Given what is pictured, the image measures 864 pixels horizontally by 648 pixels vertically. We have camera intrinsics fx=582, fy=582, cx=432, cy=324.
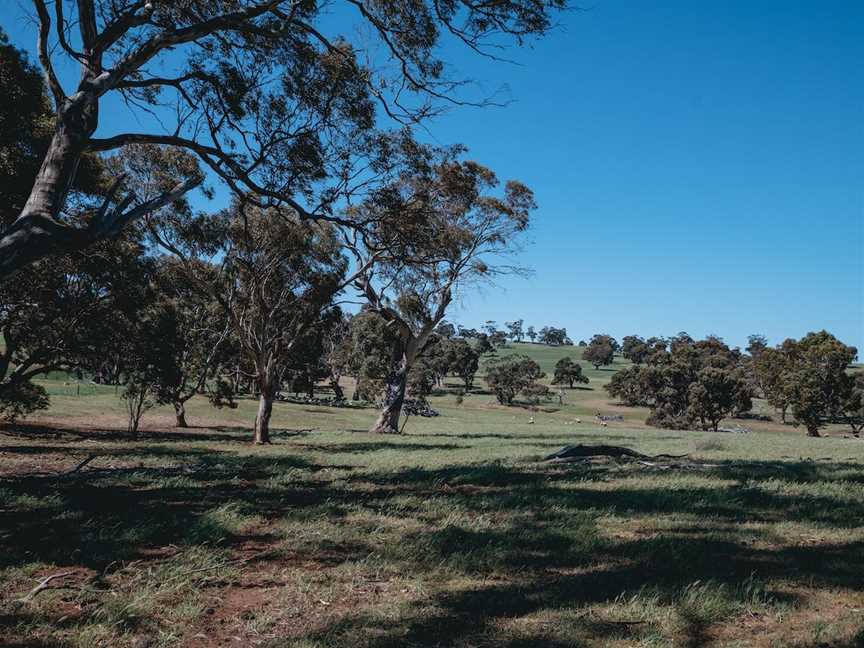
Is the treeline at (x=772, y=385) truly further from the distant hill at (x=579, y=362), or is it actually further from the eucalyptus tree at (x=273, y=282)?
the distant hill at (x=579, y=362)

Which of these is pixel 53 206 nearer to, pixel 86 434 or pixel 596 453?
pixel 596 453

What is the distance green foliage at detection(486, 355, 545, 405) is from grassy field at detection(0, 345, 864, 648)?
235ft

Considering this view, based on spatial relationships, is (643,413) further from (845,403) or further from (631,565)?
(631,565)

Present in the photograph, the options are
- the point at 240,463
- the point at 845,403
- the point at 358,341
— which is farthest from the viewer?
the point at 358,341

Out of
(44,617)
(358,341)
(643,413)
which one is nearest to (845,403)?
(643,413)

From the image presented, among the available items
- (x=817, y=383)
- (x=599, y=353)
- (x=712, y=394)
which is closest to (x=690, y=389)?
(x=712, y=394)

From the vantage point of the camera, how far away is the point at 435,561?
15.8 feet

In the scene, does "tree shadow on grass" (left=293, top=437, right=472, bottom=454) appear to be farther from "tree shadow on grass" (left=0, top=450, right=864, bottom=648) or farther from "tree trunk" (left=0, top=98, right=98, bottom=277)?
"tree trunk" (left=0, top=98, right=98, bottom=277)

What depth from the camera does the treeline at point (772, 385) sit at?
54.2 meters

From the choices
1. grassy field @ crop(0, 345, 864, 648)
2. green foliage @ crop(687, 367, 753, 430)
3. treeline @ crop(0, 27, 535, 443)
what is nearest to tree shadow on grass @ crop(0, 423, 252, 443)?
treeline @ crop(0, 27, 535, 443)

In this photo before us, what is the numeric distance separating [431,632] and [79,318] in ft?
62.0

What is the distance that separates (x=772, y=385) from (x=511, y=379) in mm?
31273

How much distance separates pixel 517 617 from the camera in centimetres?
372

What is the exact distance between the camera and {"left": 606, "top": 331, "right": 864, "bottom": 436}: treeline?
54250 millimetres
